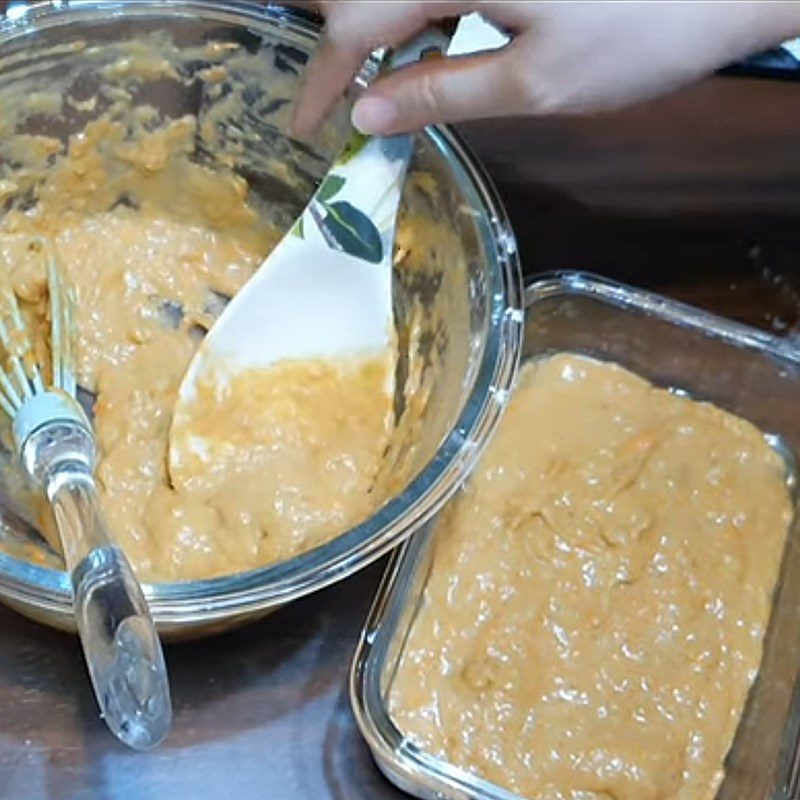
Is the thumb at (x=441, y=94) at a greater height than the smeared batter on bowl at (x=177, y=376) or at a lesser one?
greater

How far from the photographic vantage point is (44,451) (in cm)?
75

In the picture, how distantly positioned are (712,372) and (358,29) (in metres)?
0.40

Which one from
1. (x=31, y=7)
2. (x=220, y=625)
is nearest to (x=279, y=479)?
(x=220, y=625)

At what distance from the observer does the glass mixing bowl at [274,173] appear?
723 millimetres

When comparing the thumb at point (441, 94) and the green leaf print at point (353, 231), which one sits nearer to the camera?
the thumb at point (441, 94)

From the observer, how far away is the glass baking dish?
2.67 ft

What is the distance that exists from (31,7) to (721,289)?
1.74ft

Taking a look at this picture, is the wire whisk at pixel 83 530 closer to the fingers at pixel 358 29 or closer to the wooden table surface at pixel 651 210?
the wooden table surface at pixel 651 210

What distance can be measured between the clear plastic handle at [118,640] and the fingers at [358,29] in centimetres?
30

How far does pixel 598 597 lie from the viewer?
0.85 metres

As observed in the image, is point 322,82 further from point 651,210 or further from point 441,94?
point 651,210

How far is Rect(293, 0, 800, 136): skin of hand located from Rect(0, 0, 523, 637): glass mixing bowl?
8 centimetres

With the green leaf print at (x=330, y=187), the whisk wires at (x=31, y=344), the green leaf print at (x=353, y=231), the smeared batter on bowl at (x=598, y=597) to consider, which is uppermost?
the green leaf print at (x=330, y=187)

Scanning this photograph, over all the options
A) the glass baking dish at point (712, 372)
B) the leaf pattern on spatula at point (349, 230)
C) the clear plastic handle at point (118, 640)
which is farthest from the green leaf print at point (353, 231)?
the clear plastic handle at point (118, 640)
